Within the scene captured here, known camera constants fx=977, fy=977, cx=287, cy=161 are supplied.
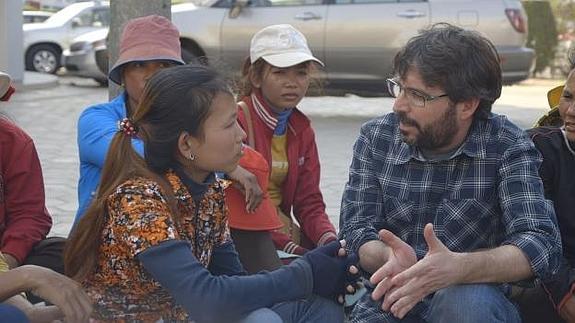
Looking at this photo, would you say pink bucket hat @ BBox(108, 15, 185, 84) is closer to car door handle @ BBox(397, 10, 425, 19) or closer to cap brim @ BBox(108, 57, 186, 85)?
cap brim @ BBox(108, 57, 186, 85)

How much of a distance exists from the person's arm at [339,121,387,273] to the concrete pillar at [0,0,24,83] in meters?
11.8

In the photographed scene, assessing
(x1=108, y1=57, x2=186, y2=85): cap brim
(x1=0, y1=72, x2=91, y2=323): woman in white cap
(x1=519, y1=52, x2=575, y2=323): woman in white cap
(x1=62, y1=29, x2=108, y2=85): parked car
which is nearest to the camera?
(x1=519, y1=52, x2=575, y2=323): woman in white cap

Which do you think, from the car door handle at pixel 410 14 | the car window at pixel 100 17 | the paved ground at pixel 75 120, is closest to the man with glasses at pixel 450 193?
the paved ground at pixel 75 120

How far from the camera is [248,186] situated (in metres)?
3.75

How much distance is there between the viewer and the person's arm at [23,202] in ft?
12.2

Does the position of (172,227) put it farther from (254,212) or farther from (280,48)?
(280,48)

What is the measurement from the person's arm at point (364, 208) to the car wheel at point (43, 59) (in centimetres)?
1639

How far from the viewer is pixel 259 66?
4.41 meters

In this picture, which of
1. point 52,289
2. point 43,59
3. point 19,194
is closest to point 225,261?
point 52,289

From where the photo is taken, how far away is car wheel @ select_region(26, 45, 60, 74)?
62.6ft

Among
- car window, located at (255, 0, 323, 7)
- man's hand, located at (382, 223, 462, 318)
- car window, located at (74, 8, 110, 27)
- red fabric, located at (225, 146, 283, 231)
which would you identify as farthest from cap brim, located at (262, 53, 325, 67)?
car window, located at (74, 8, 110, 27)

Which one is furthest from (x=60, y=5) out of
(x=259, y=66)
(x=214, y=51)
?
(x=259, y=66)

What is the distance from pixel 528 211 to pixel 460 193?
24 cm

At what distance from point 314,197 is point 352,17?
7749mm
